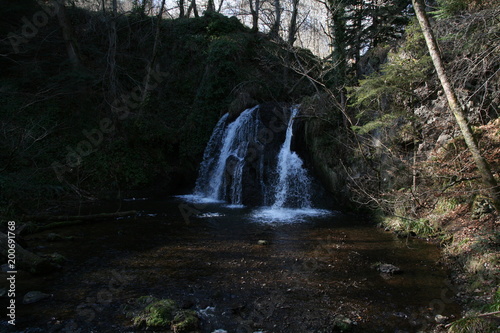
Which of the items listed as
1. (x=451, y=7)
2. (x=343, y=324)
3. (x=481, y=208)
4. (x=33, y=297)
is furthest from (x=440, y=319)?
(x=33, y=297)

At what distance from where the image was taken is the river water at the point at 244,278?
13.5 ft

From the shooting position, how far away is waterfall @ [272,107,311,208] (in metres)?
11.6

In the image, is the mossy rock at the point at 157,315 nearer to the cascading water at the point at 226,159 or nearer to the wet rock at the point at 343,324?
the wet rock at the point at 343,324

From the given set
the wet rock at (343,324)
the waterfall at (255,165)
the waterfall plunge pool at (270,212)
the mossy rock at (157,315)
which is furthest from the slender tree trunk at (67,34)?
the wet rock at (343,324)

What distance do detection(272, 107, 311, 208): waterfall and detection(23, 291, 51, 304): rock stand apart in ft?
27.2

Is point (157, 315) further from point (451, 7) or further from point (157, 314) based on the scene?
point (451, 7)

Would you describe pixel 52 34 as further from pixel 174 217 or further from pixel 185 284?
pixel 185 284

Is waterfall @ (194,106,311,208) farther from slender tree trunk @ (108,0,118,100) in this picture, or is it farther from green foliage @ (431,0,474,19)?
green foliage @ (431,0,474,19)

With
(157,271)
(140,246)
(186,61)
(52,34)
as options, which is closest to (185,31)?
(186,61)

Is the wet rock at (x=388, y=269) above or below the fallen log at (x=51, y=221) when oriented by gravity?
below

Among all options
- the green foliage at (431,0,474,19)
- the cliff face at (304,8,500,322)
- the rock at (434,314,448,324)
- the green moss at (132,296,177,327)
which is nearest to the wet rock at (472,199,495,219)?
the cliff face at (304,8,500,322)

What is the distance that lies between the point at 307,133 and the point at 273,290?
327 inches

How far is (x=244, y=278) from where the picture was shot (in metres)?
5.35

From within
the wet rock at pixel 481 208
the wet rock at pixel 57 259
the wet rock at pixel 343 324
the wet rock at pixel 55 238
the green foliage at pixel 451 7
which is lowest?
the wet rock at pixel 343 324
